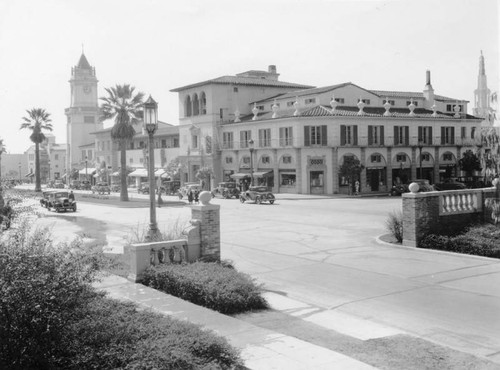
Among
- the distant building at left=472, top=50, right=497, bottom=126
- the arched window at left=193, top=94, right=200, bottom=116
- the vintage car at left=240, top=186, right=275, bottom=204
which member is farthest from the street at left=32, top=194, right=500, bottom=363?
the arched window at left=193, top=94, right=200, bottom=116

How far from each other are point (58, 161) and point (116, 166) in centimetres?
2744

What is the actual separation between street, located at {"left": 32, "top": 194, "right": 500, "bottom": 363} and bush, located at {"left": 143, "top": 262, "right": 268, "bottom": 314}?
3.98 feet

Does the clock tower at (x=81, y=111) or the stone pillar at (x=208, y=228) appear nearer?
the stone pillar at (x=208, y=228)

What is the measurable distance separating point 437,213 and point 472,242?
1.94 metres

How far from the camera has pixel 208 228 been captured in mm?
14539

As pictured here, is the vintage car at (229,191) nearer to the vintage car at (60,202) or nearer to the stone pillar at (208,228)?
the vintage car at (60,202)

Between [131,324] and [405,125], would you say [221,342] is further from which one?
[405,125]

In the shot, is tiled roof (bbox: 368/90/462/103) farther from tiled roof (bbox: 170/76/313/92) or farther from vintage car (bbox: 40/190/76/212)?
vintage car (bbox: 40/190/76/212)

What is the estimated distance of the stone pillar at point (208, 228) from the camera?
14.5 meters

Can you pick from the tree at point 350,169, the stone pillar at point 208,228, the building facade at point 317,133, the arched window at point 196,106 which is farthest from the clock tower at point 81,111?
the stone pillar at point 208,228

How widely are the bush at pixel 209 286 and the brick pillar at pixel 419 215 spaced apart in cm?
847

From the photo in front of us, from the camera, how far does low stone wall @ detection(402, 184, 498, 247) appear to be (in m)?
19.1

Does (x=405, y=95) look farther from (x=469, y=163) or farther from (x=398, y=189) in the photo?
(x=398, y=189)

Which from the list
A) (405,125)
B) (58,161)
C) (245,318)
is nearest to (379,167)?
(405,125)
